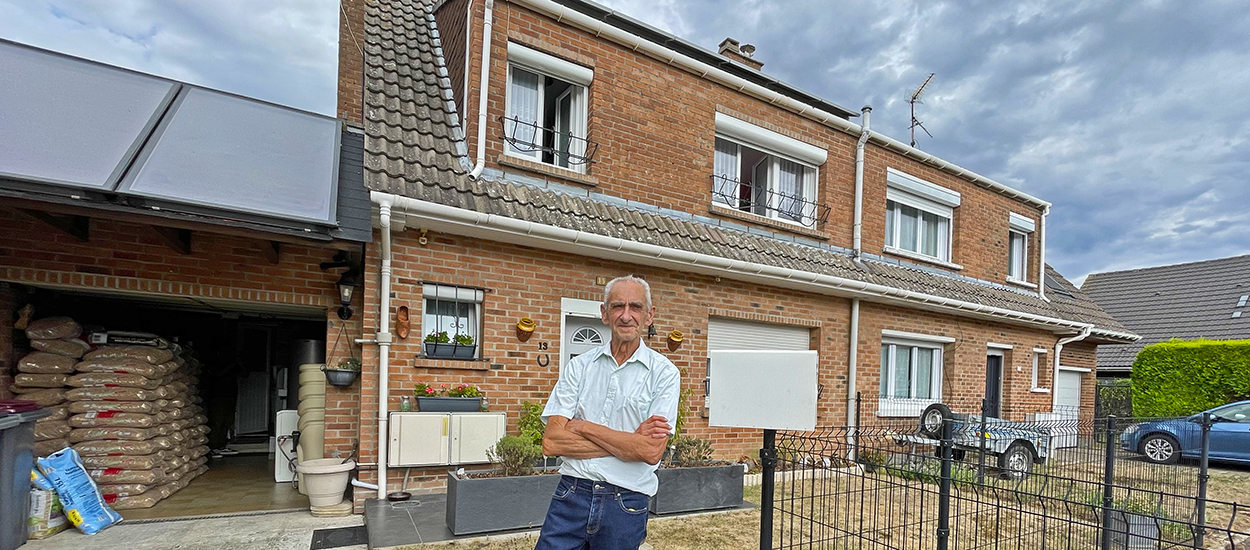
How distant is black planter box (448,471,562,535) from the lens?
4352mm

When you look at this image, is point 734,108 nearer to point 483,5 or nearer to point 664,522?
point 483,5

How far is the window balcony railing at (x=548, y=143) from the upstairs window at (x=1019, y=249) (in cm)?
973

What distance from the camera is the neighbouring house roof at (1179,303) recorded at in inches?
609

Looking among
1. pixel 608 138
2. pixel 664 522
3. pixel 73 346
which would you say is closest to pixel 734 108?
pixel 608 138

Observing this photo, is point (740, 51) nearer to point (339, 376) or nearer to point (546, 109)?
point (546, 109)

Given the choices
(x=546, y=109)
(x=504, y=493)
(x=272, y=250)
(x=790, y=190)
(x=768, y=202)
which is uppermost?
(x=546, y=109)

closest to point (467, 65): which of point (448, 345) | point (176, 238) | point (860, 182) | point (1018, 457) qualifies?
point (448, 345)

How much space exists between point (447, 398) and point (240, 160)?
2540 mm

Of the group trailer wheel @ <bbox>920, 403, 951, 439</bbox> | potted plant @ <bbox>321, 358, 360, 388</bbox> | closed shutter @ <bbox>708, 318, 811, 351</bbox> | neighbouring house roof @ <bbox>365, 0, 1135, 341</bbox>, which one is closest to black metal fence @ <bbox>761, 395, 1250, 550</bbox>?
trailer wheel @ <bbox>920, 403, 951, 439</bbox>

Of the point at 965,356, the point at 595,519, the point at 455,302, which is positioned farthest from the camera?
the point at 965,356

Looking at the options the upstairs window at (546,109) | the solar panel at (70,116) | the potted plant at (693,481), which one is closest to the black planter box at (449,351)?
the potted plant at (693,481)

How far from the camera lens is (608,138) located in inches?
261

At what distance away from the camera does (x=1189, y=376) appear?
12750 mm

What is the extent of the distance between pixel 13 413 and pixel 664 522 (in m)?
4.66
